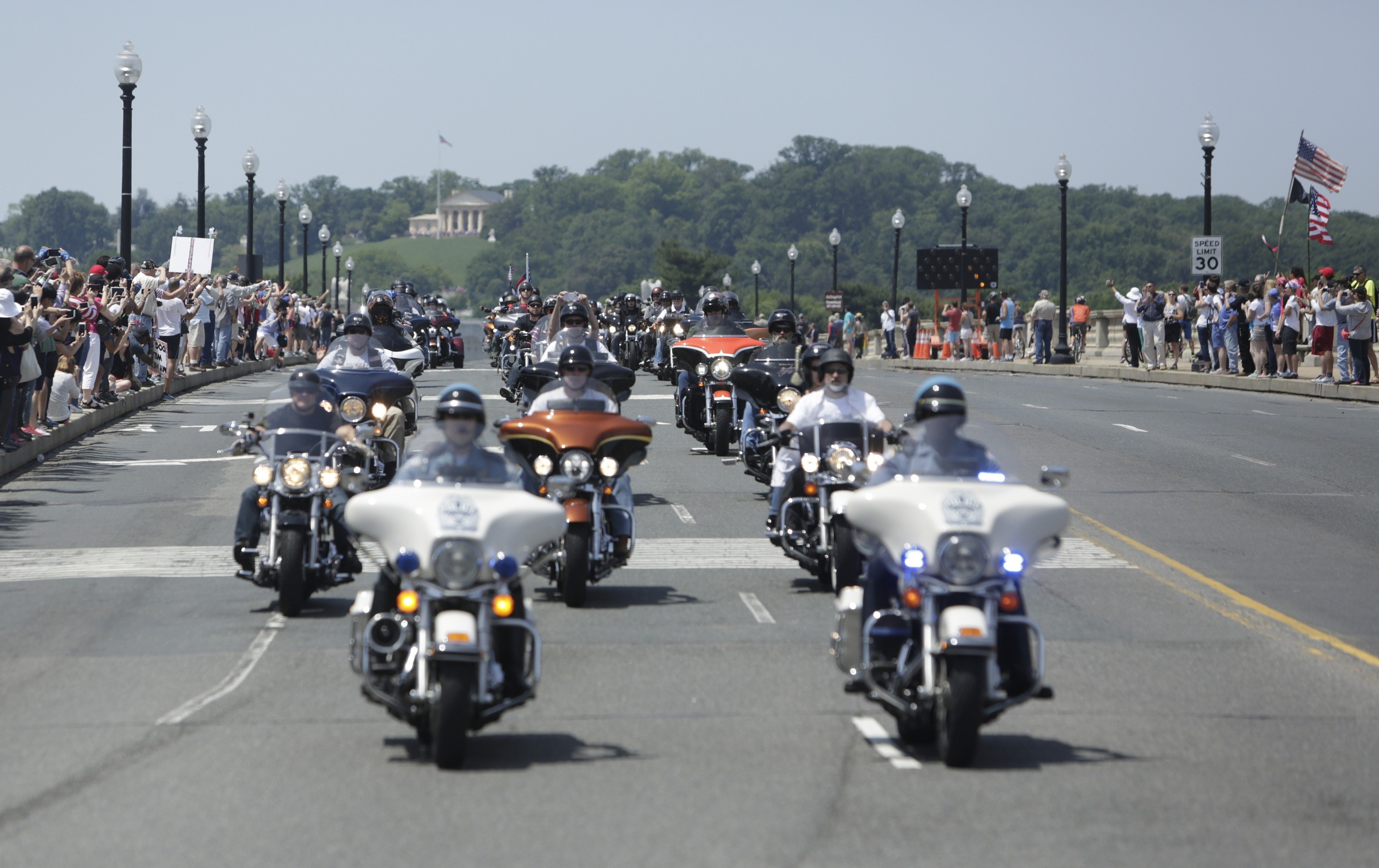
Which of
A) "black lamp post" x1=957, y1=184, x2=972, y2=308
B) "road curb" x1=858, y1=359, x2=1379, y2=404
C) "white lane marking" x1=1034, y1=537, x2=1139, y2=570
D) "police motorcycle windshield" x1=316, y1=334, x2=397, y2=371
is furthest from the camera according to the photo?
"black lamp post" x1=957, y1=184, x2=972, y2=308

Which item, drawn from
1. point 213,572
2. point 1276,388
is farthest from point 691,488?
point 1276,388

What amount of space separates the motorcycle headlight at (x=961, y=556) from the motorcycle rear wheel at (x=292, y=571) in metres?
5.30

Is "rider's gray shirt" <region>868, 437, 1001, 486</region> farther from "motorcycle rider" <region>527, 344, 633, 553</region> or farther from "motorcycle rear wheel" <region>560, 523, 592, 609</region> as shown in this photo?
"motorcycle rider" <region>527, 344, 633, 553</region>

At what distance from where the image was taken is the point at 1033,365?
45875mm

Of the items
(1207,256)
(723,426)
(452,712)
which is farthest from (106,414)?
(1207,256)

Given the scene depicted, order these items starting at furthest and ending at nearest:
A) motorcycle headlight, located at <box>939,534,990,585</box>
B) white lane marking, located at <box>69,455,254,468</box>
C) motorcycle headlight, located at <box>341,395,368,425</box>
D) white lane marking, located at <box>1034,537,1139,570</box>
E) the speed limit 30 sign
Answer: the speed limit 30 sign
white lane marking, located at <box>69,455,254,468</box>
motorcycle headlight, located at <box>341,395,368,425</box>
white lane marking, located at <box>1034,537,1139,570</box>
motorcycle headlight, located at <box>939,534,990,585</box>

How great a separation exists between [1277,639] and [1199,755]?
329cm

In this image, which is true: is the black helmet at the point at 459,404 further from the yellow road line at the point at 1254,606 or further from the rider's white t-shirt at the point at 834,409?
the yellow road line at the point at 1254,606

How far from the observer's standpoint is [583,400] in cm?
1202

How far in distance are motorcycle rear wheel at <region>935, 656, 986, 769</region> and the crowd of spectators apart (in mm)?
12909

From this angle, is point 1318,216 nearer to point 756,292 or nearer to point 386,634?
point 386,634

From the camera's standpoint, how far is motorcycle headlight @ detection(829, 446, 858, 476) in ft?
39.1

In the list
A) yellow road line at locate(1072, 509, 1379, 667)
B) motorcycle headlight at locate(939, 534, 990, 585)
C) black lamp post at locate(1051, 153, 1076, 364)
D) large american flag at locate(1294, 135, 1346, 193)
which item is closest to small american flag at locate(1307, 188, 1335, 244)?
large american flag at locate(1294, 135, 1346, 193)

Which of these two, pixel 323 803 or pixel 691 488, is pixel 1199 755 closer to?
pixel 323 803
